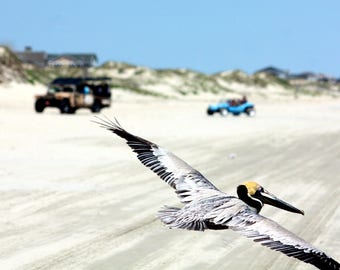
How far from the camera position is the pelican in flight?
4.46 metres

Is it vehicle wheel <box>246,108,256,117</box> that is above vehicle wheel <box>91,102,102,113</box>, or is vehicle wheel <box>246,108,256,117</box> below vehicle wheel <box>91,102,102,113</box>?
above

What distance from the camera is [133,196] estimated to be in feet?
38.4

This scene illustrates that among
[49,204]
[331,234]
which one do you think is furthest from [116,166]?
[331,234]

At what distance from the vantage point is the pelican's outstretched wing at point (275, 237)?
14.3ft

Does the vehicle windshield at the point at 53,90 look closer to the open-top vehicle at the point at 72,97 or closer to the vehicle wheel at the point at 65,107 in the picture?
the open-top vehicle at the point at 72,97

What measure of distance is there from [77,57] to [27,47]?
1542 centimetres

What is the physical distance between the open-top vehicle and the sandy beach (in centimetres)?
942

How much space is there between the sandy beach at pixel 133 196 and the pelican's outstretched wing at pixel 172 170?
1788mm

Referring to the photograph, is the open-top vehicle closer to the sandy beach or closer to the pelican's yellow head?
the sandy beach

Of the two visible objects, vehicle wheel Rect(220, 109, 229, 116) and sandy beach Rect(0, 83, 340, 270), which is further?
vehicle wheel Rect(220, 109, 229, 116)

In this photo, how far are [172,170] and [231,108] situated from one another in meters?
32.3

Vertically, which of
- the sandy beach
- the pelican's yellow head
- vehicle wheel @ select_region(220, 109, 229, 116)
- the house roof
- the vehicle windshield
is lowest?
the sandy beach

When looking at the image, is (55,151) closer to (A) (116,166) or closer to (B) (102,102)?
(A) (116,166)

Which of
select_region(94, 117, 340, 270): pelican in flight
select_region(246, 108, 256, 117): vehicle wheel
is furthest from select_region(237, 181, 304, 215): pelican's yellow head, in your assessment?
select_region(246, 108, 256, 117): vehicle wheel
